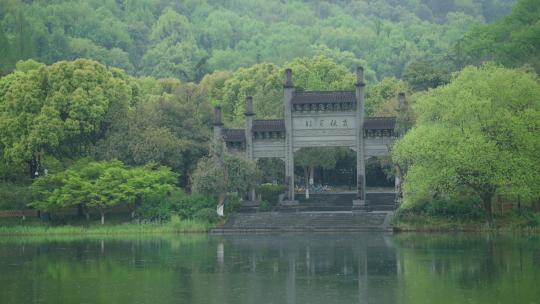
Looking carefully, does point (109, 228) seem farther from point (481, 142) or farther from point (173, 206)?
point (481, 142)

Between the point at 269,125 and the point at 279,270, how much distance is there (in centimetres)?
2764

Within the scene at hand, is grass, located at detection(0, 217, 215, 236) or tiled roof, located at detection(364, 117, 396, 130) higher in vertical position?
tiled roof, located at detection(364, 117, 396, 130)

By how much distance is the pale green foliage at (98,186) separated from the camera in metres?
65.3

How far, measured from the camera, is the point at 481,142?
5575 cm

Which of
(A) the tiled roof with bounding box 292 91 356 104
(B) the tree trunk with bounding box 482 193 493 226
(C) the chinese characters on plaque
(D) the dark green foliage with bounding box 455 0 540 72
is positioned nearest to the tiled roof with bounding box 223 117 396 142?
(C) the chinese characters on plaque

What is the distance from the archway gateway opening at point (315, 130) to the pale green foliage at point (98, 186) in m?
5.42

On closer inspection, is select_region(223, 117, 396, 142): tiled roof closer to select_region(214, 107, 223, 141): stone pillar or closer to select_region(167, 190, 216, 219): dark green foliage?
select_region(214, 107, 223, 141): stone pillar

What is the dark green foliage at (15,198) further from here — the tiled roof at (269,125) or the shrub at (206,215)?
the tiled roof at (269,125)

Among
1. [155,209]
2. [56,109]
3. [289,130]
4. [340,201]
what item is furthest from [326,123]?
[56,109]

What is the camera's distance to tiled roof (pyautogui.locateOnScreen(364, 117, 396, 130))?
221ft

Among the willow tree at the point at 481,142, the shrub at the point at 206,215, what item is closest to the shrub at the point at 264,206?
the shrub at the point at 206,215

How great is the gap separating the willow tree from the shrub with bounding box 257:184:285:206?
42.9 feet

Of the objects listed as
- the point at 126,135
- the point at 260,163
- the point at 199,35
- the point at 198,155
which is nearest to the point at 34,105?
the point at 126,135

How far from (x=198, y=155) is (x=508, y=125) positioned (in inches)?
924
